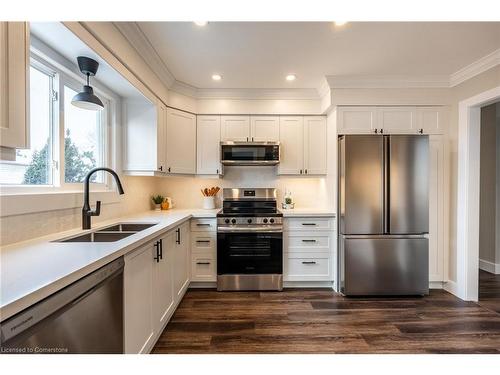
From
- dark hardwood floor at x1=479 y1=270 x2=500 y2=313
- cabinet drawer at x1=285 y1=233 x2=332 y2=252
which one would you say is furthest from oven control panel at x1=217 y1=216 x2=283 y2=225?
dark hardwood floor at x1=479 y1=270 x2=500 y2=313

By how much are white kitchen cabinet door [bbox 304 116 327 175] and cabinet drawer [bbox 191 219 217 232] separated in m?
1.42

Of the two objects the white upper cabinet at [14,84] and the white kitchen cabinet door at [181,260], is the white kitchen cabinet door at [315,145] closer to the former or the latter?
the white kitchen cabinet door at [181,260]

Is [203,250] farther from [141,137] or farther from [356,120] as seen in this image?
[356,120]

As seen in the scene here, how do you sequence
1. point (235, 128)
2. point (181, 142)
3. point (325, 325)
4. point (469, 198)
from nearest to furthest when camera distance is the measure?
1. point (325, 325)
2. point (469, 198)
3. point (181, 142)
4. point (235, 128)

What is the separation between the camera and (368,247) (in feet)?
8.79

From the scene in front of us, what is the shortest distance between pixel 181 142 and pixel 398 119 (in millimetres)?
2687

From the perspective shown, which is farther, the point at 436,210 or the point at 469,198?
the point at 436,210

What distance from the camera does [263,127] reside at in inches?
127

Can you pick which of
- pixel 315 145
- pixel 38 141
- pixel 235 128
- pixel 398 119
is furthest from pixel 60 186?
pixel 398 119

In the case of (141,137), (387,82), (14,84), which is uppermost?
(387,82)

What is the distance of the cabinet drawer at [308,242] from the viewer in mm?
2913

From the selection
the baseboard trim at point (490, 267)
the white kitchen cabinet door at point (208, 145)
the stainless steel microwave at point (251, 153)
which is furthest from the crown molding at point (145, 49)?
the baseboard trim at point (490, 267)

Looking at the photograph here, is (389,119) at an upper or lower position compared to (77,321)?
upper

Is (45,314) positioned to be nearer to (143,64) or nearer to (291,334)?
(291,334)
